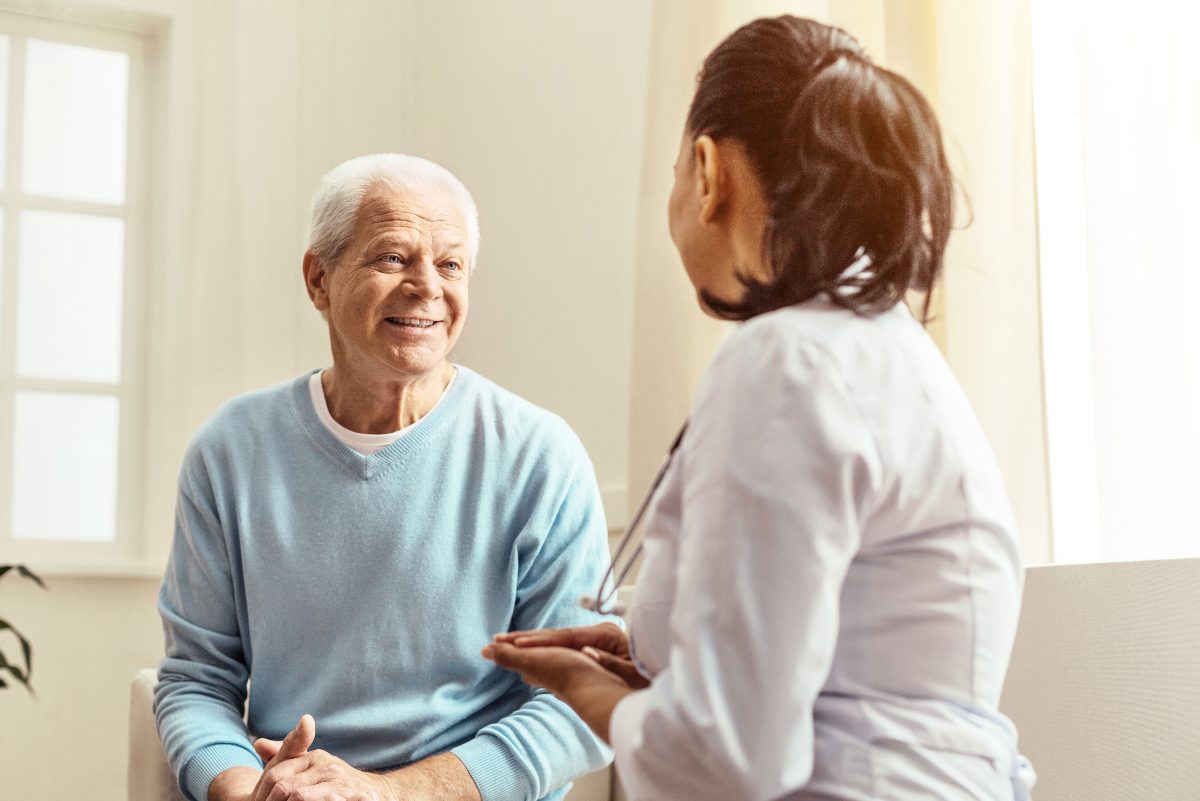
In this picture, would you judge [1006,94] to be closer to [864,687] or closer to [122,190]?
[864,687]

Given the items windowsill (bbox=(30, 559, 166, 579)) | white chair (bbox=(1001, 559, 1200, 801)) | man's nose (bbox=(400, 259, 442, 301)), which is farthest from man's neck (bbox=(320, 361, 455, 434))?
windowsill (bbox=(30, 559, 166, 579))

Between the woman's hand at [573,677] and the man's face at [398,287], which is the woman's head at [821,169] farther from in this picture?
the man's face at [398,287]

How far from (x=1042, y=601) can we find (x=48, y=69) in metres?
3.19

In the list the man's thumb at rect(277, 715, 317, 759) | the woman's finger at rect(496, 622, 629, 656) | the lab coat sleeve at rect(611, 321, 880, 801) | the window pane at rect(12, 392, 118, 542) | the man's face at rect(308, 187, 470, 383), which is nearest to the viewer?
the lab coat sleeve at rect(611, 321, 880, 801)

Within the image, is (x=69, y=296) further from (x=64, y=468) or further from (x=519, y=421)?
(x=519, y=421)

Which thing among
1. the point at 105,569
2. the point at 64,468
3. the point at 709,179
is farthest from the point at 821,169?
the point at 64,468

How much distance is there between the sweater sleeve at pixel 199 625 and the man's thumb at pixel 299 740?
24 centimetres

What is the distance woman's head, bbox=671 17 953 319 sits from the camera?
0.87 m

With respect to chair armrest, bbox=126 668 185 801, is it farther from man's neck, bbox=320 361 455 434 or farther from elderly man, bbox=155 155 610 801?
man's neck, bbox=320 361 455 434

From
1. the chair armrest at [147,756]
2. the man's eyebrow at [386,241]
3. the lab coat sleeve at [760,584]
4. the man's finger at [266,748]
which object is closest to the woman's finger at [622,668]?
the lab coat sleeve at [760,584]

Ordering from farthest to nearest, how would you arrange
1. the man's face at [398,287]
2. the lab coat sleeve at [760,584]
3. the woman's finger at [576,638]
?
the man's face at [398,287], the woman's finger at [576,638], the lab coat sleeve at [760,584]

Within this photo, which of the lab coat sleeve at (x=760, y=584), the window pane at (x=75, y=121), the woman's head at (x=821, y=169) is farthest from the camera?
the window pane at (x=75, y=121)

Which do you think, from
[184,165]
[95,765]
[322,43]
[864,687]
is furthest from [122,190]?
[864,687]

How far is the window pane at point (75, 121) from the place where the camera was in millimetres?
3451
